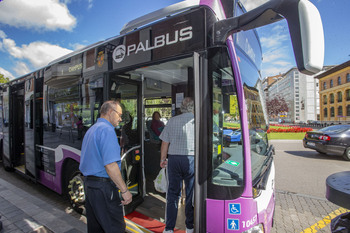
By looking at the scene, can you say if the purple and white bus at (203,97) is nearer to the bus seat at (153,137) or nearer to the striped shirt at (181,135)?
the striped shirt at (181,135)

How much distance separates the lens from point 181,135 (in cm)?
282

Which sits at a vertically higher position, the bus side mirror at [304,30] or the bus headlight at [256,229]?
the bus side mirror at [304,30]

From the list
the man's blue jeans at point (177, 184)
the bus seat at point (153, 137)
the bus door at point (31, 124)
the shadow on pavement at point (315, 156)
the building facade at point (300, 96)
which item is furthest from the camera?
the building facade at point (300, 96)

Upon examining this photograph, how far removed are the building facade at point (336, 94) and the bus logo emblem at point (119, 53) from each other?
57.0m

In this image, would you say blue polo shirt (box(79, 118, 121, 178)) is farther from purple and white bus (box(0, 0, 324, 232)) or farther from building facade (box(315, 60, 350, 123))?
building facade (box(315, 60, 350, 123))

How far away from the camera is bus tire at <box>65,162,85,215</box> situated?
370 cm

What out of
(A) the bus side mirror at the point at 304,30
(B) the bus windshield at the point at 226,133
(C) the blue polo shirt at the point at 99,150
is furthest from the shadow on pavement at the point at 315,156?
(C) the blue polo shirt at the point at 99,150

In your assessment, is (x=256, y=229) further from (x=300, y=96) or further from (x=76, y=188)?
(x=300, y=96)

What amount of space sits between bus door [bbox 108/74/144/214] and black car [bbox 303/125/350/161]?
935cm

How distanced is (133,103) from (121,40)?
1.12 m

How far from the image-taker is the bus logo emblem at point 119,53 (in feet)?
9.83

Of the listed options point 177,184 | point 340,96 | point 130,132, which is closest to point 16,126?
point 130,132

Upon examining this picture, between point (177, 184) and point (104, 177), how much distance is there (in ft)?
3.55

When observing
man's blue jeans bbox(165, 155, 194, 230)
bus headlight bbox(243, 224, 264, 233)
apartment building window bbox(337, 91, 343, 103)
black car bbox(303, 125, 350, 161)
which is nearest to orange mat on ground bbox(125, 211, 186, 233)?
man's blue jeans bbox(165, 155, 194, 230)
